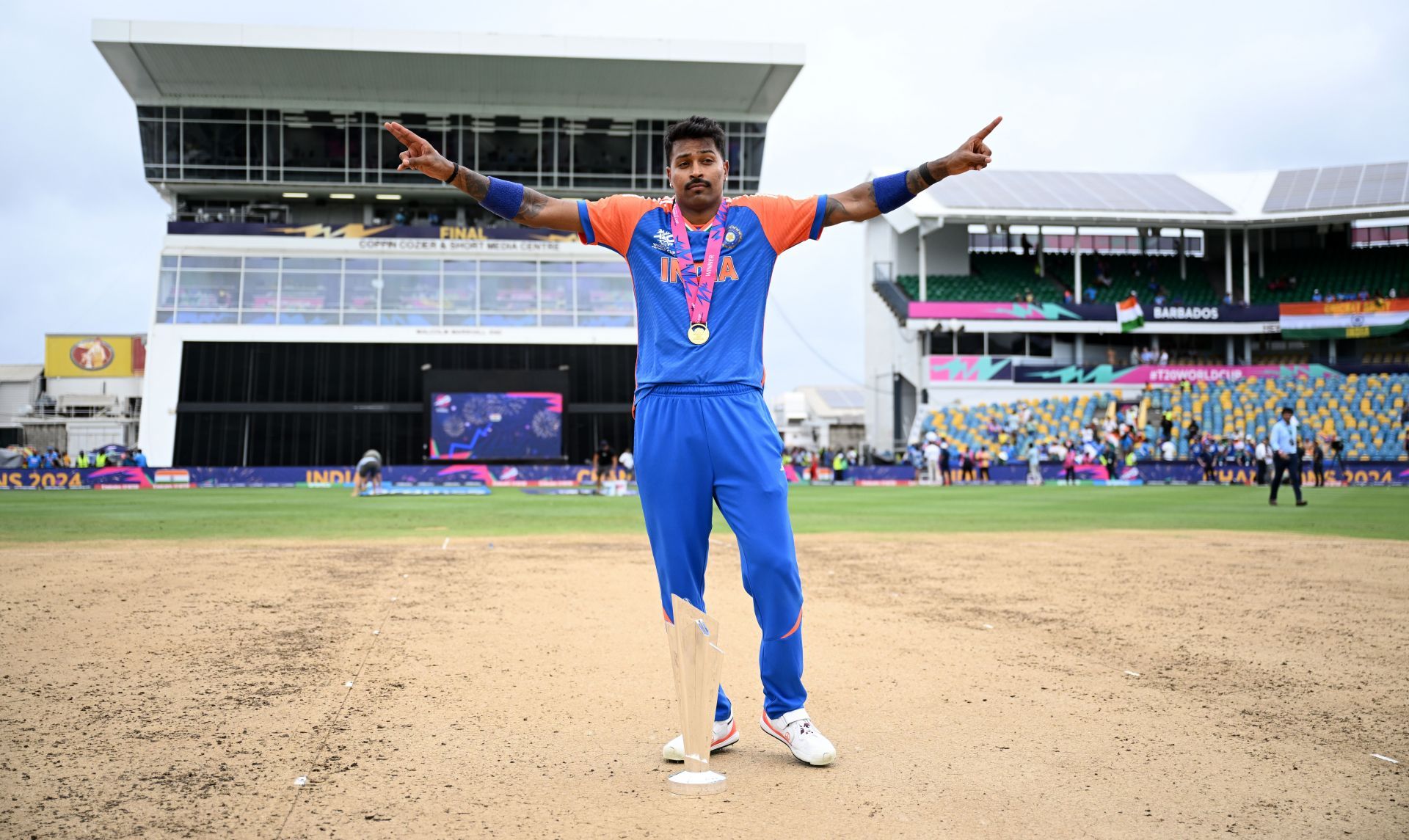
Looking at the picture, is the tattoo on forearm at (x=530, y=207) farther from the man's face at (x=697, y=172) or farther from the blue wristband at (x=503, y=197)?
the man's face at (x=697, y=172)

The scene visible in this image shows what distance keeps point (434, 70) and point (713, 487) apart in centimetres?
5101

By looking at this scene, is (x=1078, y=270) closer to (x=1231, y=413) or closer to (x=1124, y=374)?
(x=1124, y=374)

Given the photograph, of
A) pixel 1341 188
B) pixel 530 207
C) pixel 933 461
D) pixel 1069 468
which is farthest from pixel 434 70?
pixel 530 207

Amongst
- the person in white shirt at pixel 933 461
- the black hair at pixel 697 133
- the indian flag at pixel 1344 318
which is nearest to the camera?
the black hair at pixel 697 133

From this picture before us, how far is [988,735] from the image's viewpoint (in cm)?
442

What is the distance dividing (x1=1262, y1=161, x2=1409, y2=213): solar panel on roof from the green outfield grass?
87.8ft

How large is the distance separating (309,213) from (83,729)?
5496 cm

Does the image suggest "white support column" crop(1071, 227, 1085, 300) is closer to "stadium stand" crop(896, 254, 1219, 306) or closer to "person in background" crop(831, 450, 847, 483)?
"stadium stand" crop(896, 254, 1219, 306)

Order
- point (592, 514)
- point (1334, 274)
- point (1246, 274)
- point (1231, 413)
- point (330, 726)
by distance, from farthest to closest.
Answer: point (1334, 274) < point (1246, 274) < point (1231, 413) < point (592, 514) < point (330, 726)

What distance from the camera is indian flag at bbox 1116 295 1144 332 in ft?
170

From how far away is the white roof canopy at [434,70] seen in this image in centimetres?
4772

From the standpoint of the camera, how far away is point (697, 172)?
4262mm

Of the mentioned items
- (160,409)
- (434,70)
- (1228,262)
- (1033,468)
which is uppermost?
(434,70)

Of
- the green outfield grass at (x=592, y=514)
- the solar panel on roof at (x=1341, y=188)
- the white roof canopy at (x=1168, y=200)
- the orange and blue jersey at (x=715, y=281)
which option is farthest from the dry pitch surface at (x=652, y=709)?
the solar panel on roof at (x=1341, y=188)
